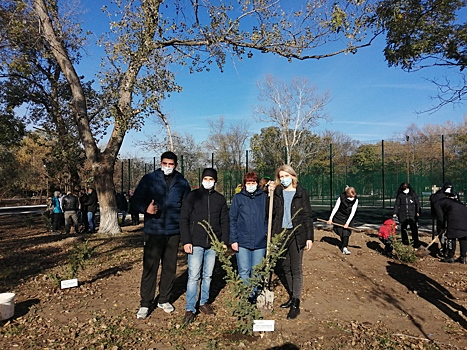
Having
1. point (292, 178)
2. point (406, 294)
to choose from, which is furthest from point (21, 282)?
point (406, 294)

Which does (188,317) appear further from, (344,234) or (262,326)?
(344,234)

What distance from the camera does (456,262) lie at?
701 centimetres

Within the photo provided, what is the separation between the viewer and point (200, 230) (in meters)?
4.16

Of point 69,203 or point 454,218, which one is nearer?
point 454,218

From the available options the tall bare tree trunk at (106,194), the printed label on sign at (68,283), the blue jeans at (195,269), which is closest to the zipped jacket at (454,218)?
the blue jeans at (195,269)

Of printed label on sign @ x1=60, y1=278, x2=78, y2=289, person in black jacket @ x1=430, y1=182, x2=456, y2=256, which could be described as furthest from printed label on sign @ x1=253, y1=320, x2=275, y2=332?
person in black jacket @ x1=430, y1=182, x2=456, y2=256

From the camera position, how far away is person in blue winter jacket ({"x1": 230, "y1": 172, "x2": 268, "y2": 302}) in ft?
13.6

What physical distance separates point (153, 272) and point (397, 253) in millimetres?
4964

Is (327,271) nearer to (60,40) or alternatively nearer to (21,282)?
(21,282)

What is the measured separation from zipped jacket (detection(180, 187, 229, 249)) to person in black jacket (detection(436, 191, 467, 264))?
4677mm

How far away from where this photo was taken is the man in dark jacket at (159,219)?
4262mm

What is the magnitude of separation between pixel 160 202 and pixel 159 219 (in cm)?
20

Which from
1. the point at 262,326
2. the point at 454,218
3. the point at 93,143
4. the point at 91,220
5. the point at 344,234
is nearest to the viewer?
the point at 262,326

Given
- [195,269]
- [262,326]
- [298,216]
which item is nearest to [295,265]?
[298,216]
